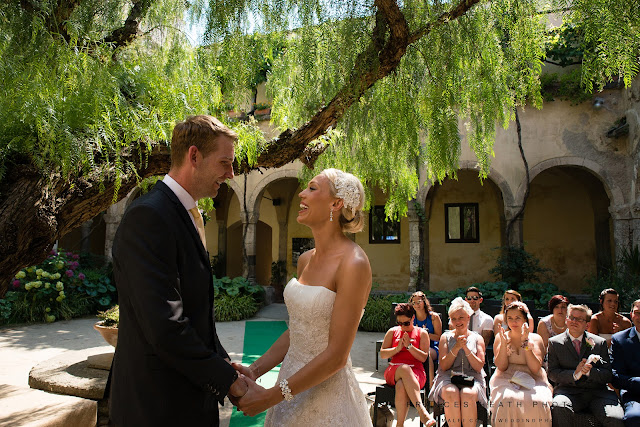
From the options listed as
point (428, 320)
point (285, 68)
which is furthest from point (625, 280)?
point (285, 68)

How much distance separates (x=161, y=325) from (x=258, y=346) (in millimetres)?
7691

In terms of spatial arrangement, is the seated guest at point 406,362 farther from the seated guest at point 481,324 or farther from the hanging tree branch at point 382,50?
the hanging tree branch at point 382,50

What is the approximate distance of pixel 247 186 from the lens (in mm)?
14977

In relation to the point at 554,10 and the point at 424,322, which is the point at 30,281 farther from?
the point at 554,10

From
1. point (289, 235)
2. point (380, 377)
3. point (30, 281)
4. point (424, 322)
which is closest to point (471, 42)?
point (424, 322)

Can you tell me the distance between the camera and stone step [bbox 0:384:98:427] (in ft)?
9.64

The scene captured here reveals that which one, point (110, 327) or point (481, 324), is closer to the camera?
point (110, 327)

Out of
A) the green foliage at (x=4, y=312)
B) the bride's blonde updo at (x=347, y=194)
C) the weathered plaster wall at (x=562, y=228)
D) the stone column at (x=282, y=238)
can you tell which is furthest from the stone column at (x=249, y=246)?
the bride's blonde updo at (x=347, y=194)

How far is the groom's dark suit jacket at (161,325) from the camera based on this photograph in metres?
1.58

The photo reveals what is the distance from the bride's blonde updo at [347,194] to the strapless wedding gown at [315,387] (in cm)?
35

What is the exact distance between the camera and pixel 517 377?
4.26 meters

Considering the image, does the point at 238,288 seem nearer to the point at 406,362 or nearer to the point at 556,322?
the point at 406,362

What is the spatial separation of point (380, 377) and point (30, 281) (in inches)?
349

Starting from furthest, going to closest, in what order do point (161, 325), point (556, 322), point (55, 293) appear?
point (55, 293) → point (556, 322) → point (161, 325)
